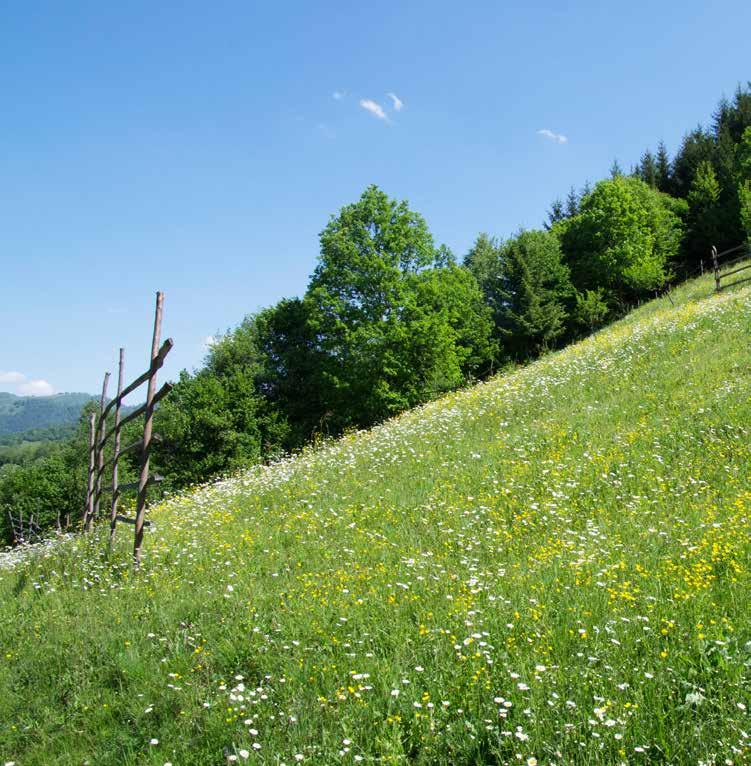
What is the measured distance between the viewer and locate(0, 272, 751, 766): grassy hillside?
3.86 meters

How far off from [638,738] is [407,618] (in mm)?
2270

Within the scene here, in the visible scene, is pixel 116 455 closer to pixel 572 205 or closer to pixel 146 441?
pixel 146 441

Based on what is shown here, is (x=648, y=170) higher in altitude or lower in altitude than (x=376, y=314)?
higher

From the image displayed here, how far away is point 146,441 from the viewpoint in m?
8.07

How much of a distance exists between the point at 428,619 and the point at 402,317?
2803 centimetres

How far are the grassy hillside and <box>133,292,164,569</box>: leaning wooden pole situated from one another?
0.36 m

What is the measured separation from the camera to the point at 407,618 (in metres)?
5.35

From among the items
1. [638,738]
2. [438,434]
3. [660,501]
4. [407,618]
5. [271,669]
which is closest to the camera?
[638,738]

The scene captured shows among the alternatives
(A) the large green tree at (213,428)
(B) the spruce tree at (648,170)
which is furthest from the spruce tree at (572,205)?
(A) the large green tree at (213,428)

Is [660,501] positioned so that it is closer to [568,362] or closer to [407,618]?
[407,618]

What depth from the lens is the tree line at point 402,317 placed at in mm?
31938

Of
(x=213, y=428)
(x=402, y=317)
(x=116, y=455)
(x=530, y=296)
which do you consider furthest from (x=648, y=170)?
(x=116, y=455)

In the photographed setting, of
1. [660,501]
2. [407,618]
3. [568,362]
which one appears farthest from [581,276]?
[407,618]

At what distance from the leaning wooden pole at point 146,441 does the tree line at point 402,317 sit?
70.4 feet
